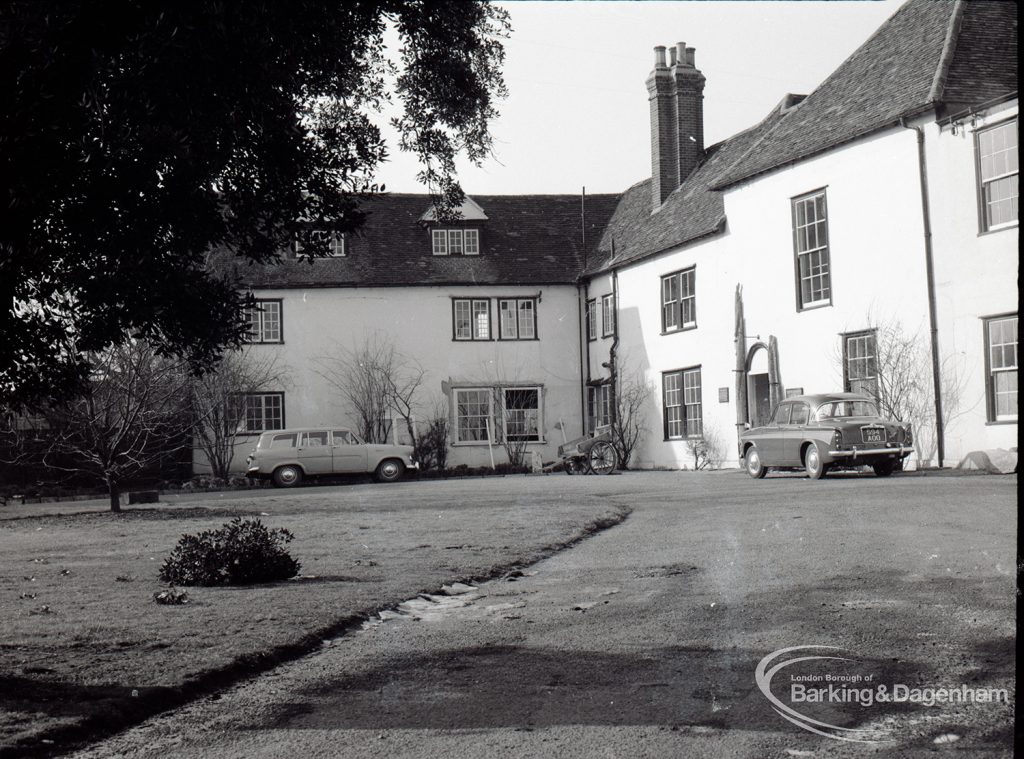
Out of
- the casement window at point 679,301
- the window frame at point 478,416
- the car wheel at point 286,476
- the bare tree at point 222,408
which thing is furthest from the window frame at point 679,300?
the bare tree at point 222,408

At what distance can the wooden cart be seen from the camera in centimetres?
2997

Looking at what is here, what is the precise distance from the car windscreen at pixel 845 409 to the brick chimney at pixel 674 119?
15.0 m

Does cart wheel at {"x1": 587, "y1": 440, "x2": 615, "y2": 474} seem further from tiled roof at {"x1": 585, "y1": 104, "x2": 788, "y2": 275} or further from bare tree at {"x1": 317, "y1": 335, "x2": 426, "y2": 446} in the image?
bare tree at {"x1": 317, "y1": 335, "x2": 426, "y2": 446}

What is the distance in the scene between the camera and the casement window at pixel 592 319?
36.6 m

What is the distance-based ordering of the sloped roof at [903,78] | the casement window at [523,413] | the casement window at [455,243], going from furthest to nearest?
the casement window at [455,243] < the casement window at [523,413] < the sloped roof at [903,78]

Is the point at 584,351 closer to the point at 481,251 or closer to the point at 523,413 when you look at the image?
the point at 523,413

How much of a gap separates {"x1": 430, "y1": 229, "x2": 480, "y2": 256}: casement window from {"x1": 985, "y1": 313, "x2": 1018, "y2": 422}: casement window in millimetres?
20421

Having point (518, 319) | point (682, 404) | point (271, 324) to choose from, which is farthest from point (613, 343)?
point (271, 324)

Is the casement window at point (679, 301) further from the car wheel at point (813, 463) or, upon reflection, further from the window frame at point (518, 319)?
the car wheel at point (813, 463)

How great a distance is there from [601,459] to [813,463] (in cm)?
1054

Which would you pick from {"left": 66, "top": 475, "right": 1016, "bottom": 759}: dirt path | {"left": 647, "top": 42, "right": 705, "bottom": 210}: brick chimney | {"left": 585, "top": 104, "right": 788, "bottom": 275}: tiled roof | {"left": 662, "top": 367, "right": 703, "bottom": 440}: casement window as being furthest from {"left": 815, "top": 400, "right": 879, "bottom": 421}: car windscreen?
{"left": 647, "top": 42, "right": 705, "bottom": 210}: brick chimney

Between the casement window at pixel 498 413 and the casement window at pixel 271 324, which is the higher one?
the casement window at pixel 271 324

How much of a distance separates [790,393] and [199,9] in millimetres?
20685

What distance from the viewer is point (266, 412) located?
1406 inches
